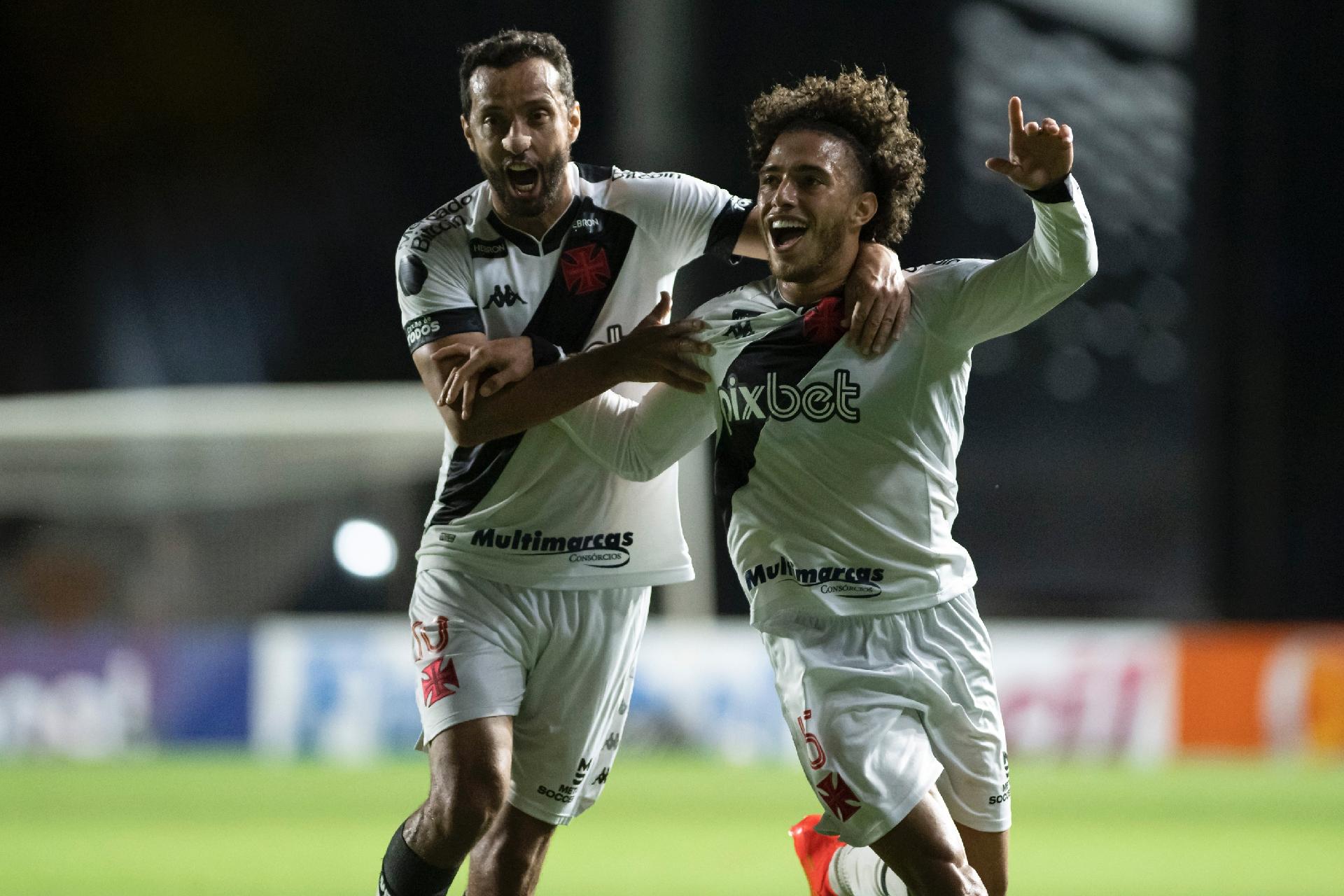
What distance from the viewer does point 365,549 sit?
43.8 feet

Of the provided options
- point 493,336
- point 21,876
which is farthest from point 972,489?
point 493,336

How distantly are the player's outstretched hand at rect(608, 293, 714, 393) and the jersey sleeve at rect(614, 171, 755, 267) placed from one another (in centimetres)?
56

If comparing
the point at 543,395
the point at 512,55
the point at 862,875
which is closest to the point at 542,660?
the point at 543,395

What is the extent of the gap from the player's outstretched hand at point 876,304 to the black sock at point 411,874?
163 centimetres

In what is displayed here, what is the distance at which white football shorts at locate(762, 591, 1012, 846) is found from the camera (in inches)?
141

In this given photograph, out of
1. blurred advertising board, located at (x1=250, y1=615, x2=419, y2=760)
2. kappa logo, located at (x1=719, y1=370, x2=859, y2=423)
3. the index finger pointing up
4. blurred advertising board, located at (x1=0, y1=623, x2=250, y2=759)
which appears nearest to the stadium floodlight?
blurred advertising board, located at (x1=250, y1=615, x2=419, y2=760)

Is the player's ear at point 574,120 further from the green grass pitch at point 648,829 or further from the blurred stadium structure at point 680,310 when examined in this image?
the blurred stadium structure at point 680,310

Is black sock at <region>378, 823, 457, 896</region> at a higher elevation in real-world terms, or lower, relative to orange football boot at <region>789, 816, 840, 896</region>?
higher

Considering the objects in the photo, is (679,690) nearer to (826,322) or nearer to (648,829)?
(648,829)

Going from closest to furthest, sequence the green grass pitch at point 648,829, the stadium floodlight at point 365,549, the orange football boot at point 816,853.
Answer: the orange football boot at point 816,853
the green grass pitch at point 648,829
the stadium floodlight at point 365,549

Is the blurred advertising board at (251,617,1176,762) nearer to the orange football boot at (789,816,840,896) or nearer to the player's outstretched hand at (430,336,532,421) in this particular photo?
the orange football boot at (789,816,840,896)

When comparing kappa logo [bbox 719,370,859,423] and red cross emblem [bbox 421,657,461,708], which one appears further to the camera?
red cross emblem [bbox 421,657,461,708]

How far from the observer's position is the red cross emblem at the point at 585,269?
4.23m

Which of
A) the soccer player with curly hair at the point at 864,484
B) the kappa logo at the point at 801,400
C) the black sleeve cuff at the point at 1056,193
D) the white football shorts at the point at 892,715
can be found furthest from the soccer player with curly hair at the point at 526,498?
the white football shorts at the point at 892,715
